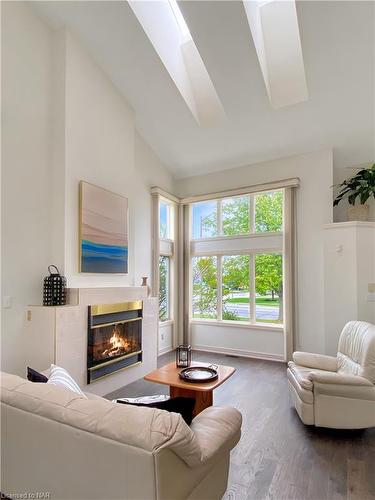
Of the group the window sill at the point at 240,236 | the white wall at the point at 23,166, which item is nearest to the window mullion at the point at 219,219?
the window sill at the point at 240,236

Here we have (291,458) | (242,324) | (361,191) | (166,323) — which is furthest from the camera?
(166,323)

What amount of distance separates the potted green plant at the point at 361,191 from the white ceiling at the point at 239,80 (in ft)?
1.61

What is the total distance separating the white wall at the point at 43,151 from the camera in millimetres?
3391

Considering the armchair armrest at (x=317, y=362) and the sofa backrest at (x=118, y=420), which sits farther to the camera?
the armchair armrest at (x=317, y=362)

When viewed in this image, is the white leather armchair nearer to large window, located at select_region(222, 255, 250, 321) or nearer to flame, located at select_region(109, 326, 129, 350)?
flame, located at select_region(109, 326, 129, 350)

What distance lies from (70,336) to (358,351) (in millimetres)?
3069

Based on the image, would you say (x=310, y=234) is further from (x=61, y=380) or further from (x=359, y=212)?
(x=61, y=380)

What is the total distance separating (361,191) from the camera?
4.70 metres

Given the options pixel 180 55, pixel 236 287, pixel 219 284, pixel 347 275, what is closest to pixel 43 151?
pixel 180 55

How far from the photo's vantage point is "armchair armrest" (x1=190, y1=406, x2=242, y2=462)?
4.89 ft

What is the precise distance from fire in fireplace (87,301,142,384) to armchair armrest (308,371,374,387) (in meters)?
2.45

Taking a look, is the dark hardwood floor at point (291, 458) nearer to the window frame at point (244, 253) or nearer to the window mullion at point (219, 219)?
the window frame at point (244, 253)

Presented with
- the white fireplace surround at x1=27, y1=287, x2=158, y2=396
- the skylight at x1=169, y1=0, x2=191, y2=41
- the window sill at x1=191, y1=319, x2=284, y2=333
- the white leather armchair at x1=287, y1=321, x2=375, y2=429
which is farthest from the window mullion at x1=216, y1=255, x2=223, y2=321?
the skylight at x1=169, y1=0, x2=191, y2=41

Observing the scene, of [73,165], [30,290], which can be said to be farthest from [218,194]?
[30,290]
